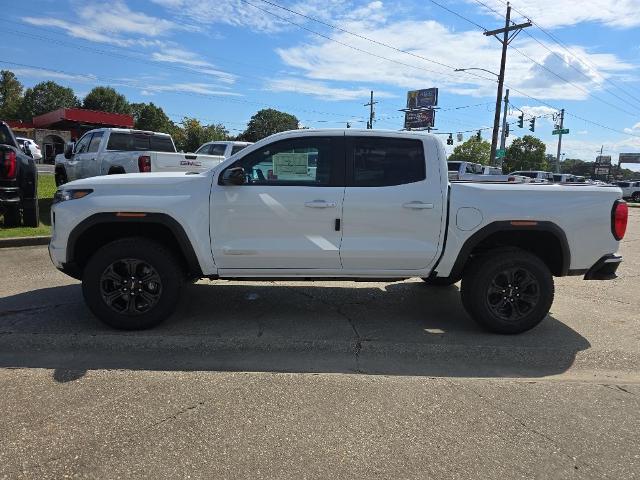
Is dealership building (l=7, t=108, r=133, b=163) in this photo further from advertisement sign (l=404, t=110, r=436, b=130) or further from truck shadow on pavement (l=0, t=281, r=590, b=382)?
truck shadow on pavement (l=0, t=281, r=590, b=382)

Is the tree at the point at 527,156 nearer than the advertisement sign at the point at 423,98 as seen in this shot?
No

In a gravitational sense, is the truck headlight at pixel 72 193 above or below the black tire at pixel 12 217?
above

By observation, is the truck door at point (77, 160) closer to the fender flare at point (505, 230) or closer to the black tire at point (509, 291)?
the fender flare at point (505, 230)

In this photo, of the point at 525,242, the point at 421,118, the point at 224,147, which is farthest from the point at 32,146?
the point at 421,118

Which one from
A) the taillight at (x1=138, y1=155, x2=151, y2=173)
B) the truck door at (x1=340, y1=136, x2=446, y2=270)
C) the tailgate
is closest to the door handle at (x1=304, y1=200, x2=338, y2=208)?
the truck door at (x1=340, y1=136, x2=446, y2=270)

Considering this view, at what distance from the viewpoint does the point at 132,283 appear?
4590 millimetres

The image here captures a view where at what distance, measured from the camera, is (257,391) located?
3.56 m

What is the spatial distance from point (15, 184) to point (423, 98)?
60.5 meters

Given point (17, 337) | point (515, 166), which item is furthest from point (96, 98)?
point (17, 337)

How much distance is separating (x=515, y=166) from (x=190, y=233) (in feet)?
327

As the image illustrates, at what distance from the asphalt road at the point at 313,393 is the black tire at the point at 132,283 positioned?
190 millimetres

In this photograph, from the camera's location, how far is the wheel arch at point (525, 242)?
4.72 metres

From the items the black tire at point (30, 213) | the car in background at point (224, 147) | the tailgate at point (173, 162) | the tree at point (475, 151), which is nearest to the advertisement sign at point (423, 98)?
the tree at point (475, 151)

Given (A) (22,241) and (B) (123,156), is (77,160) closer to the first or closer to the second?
(B) (123,156)
